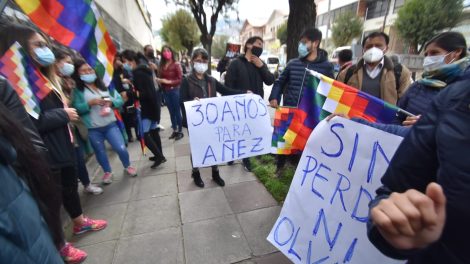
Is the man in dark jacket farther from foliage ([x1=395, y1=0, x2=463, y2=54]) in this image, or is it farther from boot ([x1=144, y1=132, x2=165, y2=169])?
foliage ([x1=395, y1=0, x2=463, y2=54])

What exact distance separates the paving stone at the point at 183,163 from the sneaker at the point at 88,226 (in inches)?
63.0

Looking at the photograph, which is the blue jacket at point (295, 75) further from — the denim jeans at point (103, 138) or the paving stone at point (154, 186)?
the denim jeans at point (103, 138)

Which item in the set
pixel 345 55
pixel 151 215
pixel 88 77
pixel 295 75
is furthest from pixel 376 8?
pixel 151 215

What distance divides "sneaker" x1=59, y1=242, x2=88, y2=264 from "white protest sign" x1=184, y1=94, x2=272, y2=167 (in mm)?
1427

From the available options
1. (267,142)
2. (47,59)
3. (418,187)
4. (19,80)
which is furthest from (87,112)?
(418,187)

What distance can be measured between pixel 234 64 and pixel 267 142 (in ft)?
4.05

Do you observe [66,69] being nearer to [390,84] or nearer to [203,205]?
[203,205]

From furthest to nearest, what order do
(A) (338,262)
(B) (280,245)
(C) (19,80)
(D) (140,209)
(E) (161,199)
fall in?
1. (E) (161,199)
2. (D) (140,209)
3. (C) (19,80)
4. (B) (280,245)
5. (A) (338,262)

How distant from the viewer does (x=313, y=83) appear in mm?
2164

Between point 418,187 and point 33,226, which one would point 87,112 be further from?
point 418,187

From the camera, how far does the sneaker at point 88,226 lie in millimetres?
2609

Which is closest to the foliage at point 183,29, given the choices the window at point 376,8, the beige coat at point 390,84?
the window at point 376,8

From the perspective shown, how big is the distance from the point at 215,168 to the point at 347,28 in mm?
31205

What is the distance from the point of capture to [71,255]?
2.23 m
